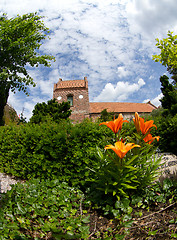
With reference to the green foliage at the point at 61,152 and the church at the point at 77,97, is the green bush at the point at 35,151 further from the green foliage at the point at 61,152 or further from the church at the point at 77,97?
the church at the point at 77,97

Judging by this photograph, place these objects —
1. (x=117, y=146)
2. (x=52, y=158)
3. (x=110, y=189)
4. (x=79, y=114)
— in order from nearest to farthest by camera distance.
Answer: (x=117, y=146) → (x=110, y=189) → (x=52, y=158) → (x=79, y=114)

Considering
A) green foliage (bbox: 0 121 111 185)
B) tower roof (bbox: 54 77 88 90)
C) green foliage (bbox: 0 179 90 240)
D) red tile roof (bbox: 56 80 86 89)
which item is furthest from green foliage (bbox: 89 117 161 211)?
red tile roof (bbox: 56 80 86 89)

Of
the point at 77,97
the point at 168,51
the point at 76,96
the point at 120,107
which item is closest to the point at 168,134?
the point at 168,51

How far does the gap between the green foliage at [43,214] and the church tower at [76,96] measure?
70.5 ft

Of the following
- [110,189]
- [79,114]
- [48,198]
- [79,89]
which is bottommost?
[48,198]

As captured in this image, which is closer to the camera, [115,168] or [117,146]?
[117,146]

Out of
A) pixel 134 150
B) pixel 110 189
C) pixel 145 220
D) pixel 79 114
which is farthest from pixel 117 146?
pixel 79 114

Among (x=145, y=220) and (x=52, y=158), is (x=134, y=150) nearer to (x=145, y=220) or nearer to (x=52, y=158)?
(x=145, y=220)

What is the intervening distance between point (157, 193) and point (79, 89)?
2407 centimetres

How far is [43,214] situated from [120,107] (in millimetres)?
28900

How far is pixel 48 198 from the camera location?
2.96m

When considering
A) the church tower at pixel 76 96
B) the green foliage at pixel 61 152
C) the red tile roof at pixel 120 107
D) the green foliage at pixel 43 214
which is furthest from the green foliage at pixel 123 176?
the red tile roof at pixel 120 107

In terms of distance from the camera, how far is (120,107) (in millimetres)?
30438

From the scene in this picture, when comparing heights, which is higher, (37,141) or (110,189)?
(37,141)
